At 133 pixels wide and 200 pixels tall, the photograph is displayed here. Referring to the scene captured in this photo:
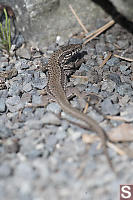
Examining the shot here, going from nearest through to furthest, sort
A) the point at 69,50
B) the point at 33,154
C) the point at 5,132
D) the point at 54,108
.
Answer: the point at 33,154
the point at 5,132
the point at 54,108
the point at 69,50

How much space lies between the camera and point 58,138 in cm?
337

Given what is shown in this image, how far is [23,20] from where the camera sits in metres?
5.09

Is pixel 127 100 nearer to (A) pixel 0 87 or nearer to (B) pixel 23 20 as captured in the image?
(A) pixel 0 87

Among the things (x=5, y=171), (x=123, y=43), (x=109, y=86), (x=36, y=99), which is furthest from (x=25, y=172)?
(x=123, y=43)

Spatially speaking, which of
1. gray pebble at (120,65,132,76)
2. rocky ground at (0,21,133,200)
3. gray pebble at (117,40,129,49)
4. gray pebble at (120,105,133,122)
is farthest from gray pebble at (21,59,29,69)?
gray pebble at (120,105,133,122)

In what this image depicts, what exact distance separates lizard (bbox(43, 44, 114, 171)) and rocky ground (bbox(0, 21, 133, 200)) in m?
0.09

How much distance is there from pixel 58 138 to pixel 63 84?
1.27 meters

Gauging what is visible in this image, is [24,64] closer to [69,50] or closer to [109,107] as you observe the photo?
[69,50]

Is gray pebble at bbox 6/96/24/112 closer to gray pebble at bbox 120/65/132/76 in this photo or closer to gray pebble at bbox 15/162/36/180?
gray pebble at bbox 15/162/36/180

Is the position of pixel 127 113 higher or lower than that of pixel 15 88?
lower

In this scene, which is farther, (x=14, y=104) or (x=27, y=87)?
(x=27, y=87)

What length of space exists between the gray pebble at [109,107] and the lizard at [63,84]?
35cm

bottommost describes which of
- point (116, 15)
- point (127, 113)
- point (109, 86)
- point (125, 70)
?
point (127, 113)

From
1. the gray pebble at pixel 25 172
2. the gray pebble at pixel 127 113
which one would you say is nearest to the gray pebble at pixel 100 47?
the gray pebble at pixel 127 113
